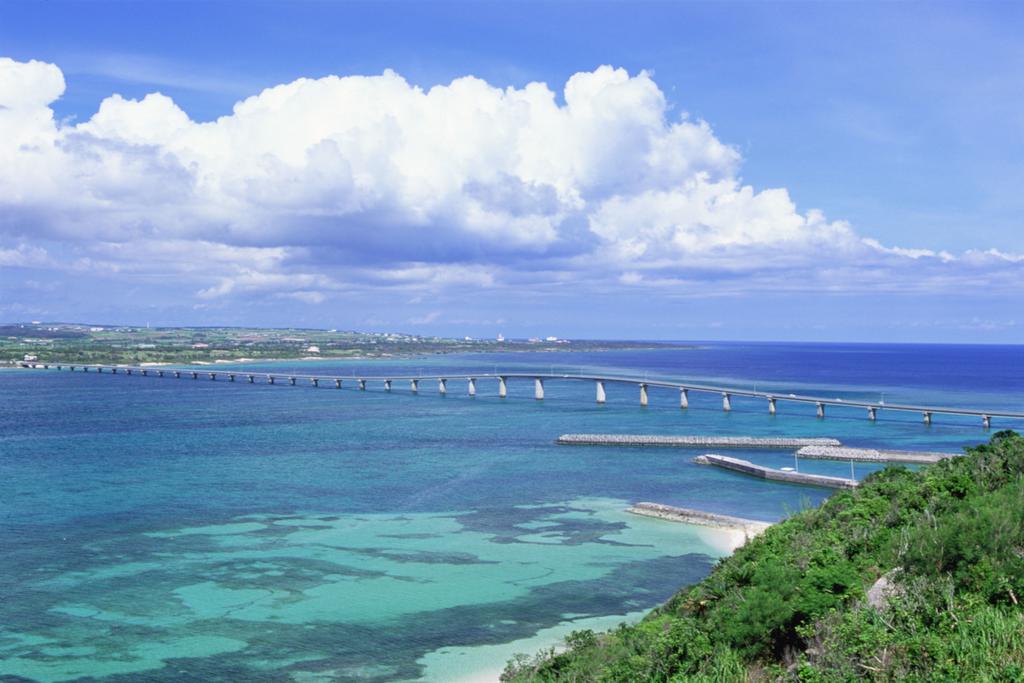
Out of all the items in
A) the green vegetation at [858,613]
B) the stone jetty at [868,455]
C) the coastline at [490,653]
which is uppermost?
the green vegetation at [858,613]

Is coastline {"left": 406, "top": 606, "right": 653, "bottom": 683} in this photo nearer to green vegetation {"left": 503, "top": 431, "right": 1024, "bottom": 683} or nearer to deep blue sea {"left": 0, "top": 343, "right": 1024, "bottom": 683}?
deep blue sea {"left": 0, "top": 343, "right": 1024, "bottom": 683}

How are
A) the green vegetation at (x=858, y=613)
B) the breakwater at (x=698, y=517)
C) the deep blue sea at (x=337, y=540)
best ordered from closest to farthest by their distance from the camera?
the green vegetation at (x=858, y=613), the deep blue sea at (x=337, y=540), the breakwater at (x=698, y=517)

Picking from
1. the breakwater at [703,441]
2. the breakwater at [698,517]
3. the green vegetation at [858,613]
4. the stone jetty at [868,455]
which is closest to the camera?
the green vegetation at [858,613]

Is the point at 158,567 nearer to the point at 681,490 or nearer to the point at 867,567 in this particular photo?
the point at 867,567

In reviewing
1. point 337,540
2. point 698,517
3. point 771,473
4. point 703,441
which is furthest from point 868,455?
point 337,540

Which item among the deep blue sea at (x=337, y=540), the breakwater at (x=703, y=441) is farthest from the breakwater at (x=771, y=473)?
the breakwater at (x=703, y=441)

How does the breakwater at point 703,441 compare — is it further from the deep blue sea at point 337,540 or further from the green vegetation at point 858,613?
the green vegetation at point 858,613

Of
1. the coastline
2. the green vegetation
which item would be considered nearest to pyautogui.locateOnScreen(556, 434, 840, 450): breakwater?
the coastline
